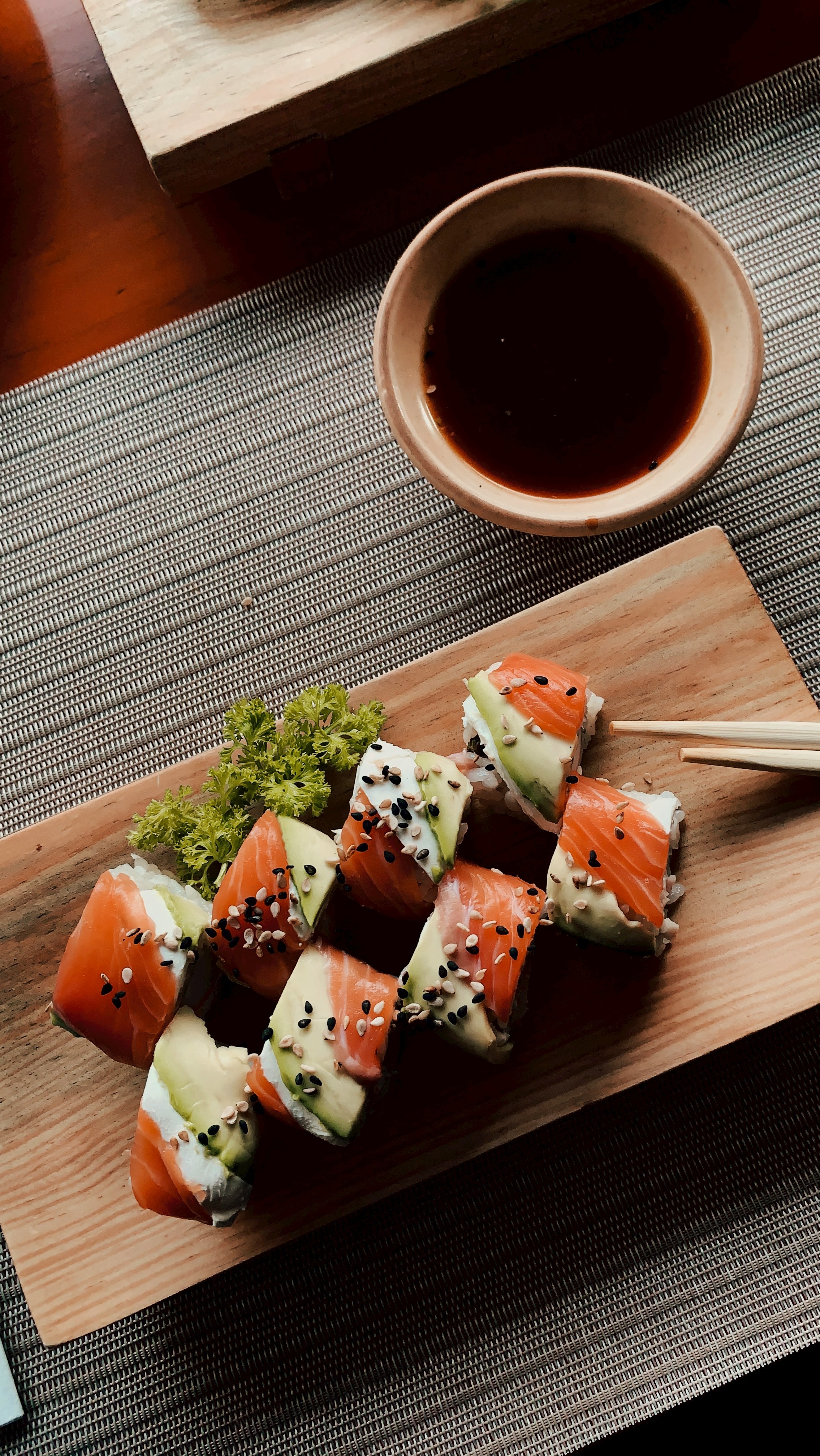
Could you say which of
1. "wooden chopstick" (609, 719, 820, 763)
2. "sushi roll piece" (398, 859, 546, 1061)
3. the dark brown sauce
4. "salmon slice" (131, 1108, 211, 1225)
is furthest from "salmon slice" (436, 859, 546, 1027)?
the dark brown sauce

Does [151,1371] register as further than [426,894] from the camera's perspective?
Yes

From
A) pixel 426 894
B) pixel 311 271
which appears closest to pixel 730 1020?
pixel 426 894

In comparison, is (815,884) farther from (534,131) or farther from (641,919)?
(534,131)

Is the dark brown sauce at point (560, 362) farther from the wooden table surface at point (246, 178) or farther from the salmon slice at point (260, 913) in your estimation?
the salmon slice at point (260, 913)

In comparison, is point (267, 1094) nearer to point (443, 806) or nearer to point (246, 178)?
point (443, 806)

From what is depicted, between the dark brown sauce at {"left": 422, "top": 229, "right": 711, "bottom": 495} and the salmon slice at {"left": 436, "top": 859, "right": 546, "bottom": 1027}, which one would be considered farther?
the dark brown sauce at {"left": 422, "top": 229, "right": 711, "bottom": 495}

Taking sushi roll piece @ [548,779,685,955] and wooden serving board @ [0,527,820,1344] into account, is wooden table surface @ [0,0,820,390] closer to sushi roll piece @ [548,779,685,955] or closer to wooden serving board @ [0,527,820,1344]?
wooden serving board @ [0,527,820,1344]
